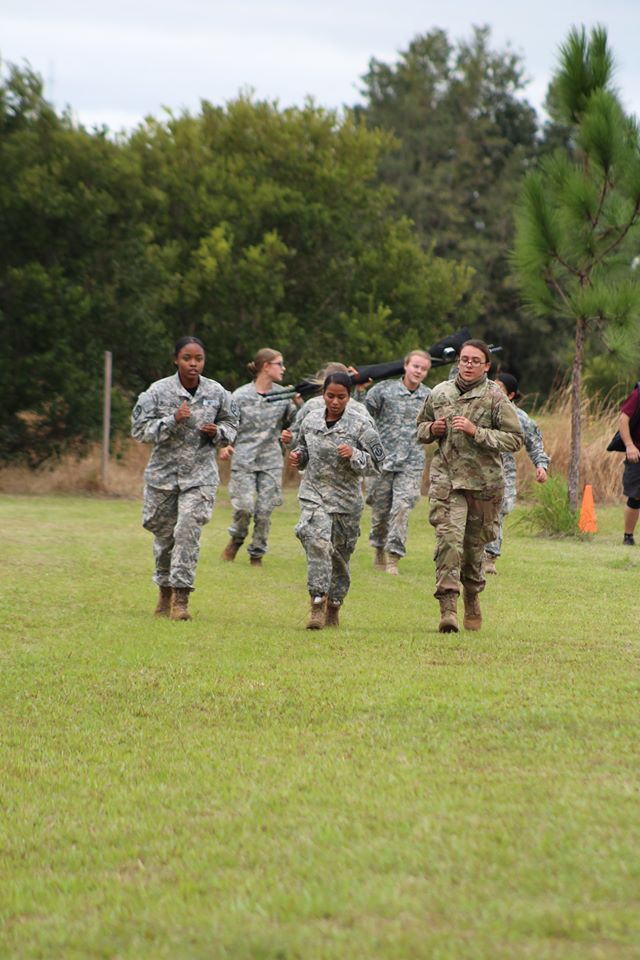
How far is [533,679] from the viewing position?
7746 mm

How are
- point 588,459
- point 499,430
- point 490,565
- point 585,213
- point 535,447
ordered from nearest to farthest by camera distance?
point 499,430 < point 535,447 < point 490,565 < point 585,213 < point 588,459

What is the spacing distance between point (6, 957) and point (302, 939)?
0.78 m

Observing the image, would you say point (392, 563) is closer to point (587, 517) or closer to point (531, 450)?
point (531, 450)

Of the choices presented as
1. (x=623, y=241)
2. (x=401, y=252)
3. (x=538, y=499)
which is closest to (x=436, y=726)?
(x=538, y=499)

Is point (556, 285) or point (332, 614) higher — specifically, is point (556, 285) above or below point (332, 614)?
above

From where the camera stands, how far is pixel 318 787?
5.48 m

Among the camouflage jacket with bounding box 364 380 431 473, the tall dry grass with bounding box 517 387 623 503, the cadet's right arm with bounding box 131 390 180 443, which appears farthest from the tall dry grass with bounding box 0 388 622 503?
the cadet's right arm with bounding box 131 390 180 443

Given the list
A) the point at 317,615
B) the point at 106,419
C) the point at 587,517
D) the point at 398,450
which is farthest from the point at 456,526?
the point at 106,419

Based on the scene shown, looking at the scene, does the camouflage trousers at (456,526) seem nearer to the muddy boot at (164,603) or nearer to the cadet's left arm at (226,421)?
the cadet's left arm at (226,421)

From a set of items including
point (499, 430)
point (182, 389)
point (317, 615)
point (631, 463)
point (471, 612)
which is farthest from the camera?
point (631, 463)

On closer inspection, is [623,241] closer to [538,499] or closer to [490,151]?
[538,499]

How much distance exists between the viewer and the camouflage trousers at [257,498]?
14.9 m

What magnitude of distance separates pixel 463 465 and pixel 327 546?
111 centimetres

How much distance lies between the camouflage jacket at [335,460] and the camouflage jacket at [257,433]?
4.59m
